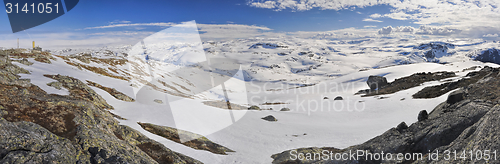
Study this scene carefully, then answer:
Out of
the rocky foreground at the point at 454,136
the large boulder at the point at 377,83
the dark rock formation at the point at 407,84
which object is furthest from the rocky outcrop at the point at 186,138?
the large boulder at the point at 377,83

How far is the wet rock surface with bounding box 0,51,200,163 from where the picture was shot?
7.97 meters

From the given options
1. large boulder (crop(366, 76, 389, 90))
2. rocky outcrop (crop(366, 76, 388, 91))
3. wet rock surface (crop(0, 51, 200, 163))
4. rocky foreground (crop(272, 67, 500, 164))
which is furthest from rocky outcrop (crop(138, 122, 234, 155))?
large boulder (crop(366, 76, 389, 90))

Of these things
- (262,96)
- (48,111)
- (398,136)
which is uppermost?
(48,111)

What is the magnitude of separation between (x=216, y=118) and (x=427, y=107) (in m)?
27.2

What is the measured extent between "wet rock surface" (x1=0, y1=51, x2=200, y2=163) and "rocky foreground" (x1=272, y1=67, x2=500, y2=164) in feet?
34.6

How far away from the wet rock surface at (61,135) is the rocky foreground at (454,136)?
10.5m

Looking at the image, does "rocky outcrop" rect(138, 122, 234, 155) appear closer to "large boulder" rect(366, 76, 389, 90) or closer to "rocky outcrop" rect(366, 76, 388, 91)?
"rocky outcrop" rect(366, 76, 388, 91)

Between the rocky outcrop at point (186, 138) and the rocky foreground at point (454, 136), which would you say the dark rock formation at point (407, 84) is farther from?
the rocky outcrop at point (186, 138)

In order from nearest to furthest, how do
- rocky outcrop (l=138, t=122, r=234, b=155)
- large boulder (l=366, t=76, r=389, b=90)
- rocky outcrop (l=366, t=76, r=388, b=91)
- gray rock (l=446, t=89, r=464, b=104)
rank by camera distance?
1. gray rock (l=446, t=89, r=464, b=104)
2. rocky outcrop (l=138, t=122, r=234, b=155)
3. rocky outcrop (l=366, t=76, r=388, b=91)
4. large boulder (l=366, t=76, r=389, b=90)

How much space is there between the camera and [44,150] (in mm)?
8328

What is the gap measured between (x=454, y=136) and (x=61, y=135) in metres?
19.3

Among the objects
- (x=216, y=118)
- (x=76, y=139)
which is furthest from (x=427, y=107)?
(x=76, y=139)

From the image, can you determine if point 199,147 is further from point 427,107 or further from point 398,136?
point 427,107

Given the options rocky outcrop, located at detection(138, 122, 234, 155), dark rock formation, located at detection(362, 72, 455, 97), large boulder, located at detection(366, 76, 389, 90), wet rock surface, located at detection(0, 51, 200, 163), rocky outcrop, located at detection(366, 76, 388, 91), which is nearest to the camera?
wet rock surface, located at detection(0, 51, 200, 163)
